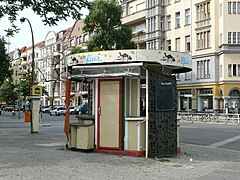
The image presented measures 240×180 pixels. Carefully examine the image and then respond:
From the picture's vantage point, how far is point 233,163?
10984 mm

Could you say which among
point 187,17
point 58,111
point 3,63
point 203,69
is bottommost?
point 58,111

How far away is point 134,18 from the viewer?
58.9 m

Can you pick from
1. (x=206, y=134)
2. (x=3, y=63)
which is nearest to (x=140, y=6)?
(x=3, y=63)

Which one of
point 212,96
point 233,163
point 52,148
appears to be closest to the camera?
point 233,163

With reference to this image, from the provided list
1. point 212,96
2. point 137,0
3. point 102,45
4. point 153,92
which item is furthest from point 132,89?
point 137,0

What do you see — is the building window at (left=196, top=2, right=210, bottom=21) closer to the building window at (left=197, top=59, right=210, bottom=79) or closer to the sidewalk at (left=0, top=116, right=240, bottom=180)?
the building window at (left=197, top=59, right=210, bottom=79)

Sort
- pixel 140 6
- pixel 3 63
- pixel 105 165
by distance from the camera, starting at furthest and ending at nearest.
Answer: pixel 140 6 < pixel 3 63 < pixel 105 165

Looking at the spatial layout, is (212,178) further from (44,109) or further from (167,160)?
(44,109)

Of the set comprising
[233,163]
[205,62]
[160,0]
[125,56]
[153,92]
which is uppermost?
[160,0]

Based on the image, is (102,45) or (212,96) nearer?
(212,96)

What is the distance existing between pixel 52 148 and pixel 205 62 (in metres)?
36.9

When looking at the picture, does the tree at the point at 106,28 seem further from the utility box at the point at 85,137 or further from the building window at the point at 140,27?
the utility box at the point at 85,137

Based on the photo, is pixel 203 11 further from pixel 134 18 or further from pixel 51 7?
pixel 51 7

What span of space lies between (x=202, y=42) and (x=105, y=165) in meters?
40.3
